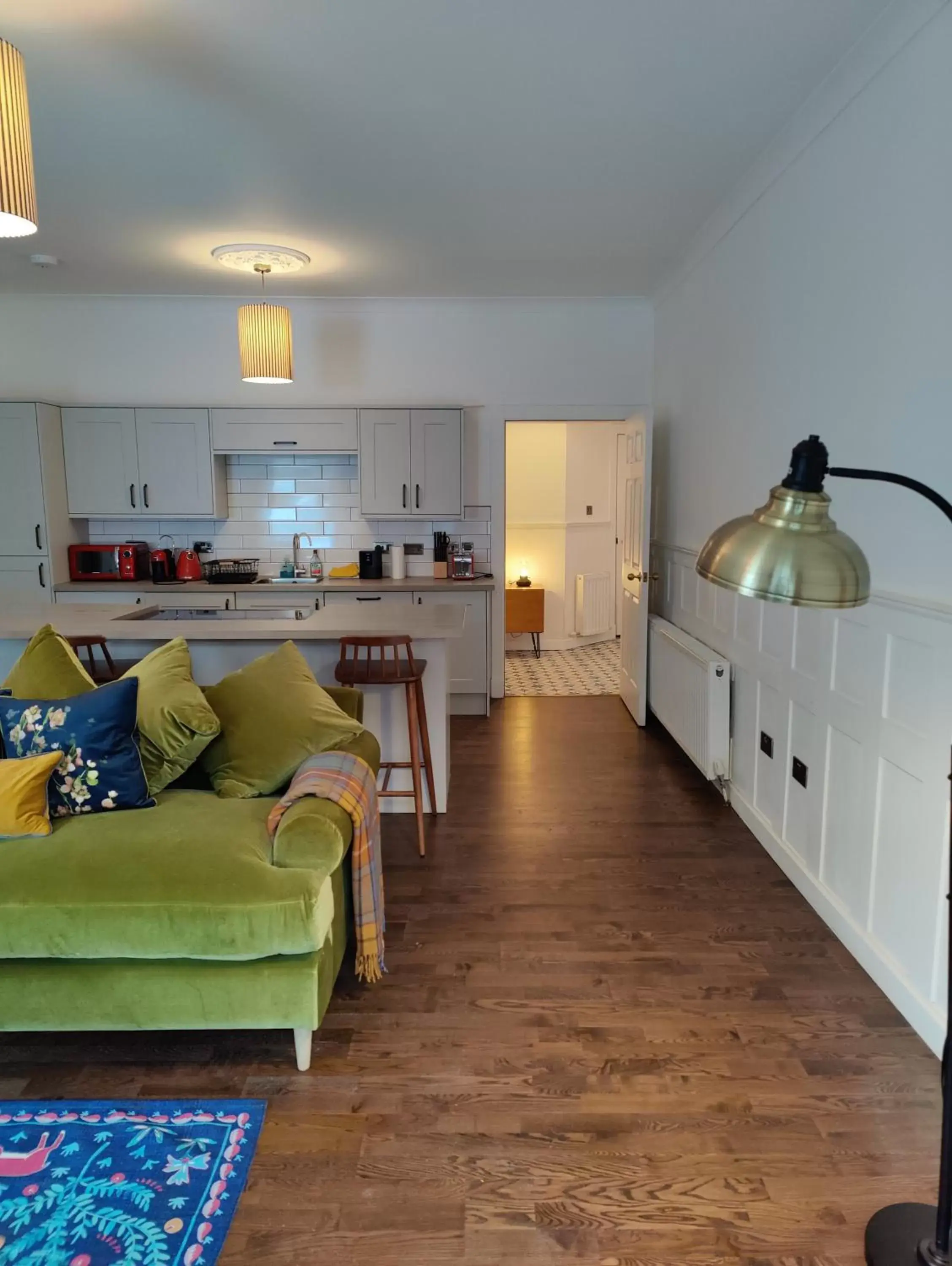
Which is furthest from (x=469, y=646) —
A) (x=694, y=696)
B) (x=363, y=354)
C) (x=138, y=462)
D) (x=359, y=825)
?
(x=359, y=825)

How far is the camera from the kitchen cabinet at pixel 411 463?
18.2 feet

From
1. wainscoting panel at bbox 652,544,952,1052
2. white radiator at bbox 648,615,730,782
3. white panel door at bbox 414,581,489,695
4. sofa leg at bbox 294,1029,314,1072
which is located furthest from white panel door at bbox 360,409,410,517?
sofa leg at bbox 294,1029,314,1072

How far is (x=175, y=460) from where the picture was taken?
5570 millimetres

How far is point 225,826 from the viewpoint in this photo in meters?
2.35

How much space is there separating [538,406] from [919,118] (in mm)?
3639

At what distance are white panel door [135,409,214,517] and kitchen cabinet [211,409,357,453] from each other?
0.11 metres

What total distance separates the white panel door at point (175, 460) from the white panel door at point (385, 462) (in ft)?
3.45

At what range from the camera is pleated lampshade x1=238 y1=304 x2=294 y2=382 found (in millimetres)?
Answer: 4145

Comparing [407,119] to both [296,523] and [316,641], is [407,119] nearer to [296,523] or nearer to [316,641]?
[316,641]

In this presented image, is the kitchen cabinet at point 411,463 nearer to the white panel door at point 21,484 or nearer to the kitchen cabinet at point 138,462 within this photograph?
the kitchen cabinet at point 138,462

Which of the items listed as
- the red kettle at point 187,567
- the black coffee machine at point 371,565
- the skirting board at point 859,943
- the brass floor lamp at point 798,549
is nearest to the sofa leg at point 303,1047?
the brass floor lamp at point 798,549

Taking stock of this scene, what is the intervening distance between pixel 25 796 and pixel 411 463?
147 inches

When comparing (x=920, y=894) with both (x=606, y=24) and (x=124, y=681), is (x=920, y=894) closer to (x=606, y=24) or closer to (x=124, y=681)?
(x=124, y=681)

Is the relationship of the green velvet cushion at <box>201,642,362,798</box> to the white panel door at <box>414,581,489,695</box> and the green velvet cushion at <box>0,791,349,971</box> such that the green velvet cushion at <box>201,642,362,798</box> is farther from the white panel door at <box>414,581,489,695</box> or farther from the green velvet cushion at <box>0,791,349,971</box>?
the white panel door at <box>414,581,489,695</box>
